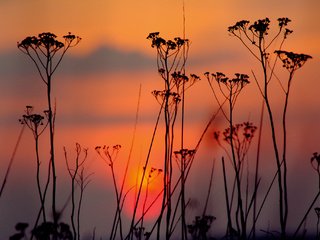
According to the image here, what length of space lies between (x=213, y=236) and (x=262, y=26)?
3324 mm

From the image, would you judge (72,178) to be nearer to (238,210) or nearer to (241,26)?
(238,210)

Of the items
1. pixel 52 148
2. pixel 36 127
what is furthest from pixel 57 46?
pixel 52 148

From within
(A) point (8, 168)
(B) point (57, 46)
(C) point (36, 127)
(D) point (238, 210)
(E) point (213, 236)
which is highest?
(B) point (57, 46)

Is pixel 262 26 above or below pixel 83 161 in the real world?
above

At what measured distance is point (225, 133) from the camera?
9.50m

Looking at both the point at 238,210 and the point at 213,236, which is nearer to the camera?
the point at 238,210

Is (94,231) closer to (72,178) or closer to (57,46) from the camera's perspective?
(72,178)

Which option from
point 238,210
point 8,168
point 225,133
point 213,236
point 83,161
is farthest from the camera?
point 225,133

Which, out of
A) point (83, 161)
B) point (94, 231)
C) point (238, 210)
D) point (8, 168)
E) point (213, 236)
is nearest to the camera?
point (8, 168)

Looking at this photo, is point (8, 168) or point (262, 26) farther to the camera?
point (262, 26)

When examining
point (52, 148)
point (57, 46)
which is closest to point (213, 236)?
point (52, 148)

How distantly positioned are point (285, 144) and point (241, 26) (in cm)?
264

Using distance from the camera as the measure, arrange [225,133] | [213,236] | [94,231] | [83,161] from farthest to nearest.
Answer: [225,133] < [213,236] < [83,161] < [94,231]

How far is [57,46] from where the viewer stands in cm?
818
